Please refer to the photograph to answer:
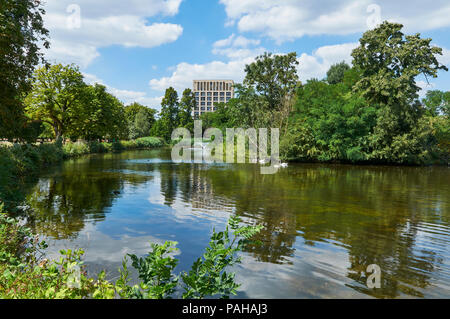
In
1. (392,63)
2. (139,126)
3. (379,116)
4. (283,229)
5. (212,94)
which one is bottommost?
(283,229)

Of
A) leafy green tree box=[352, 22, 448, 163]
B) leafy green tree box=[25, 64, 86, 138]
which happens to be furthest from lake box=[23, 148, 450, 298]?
leafy green tree box=[25, 64, 86, 138]

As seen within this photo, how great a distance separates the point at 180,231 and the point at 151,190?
7219 mm

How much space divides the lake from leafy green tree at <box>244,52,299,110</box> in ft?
88.5

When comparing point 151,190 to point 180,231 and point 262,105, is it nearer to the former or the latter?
point 180,231

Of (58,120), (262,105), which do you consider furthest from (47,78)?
(262,105)

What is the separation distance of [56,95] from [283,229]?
3864 centimetres

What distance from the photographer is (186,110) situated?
88500mm

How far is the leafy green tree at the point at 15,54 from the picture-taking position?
1090 centimetres

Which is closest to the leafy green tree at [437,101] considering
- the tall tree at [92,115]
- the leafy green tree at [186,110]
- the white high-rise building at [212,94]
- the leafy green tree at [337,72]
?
→ the leafy green tree at [337,72]

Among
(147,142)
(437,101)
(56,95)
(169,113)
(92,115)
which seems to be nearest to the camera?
(56,95)

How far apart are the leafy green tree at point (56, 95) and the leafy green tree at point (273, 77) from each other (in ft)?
74.4

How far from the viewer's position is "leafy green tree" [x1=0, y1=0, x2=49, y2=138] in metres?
10.9

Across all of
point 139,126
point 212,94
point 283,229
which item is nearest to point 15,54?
point 283,229

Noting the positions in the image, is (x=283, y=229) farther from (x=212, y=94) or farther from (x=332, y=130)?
(x=212, y=94)
